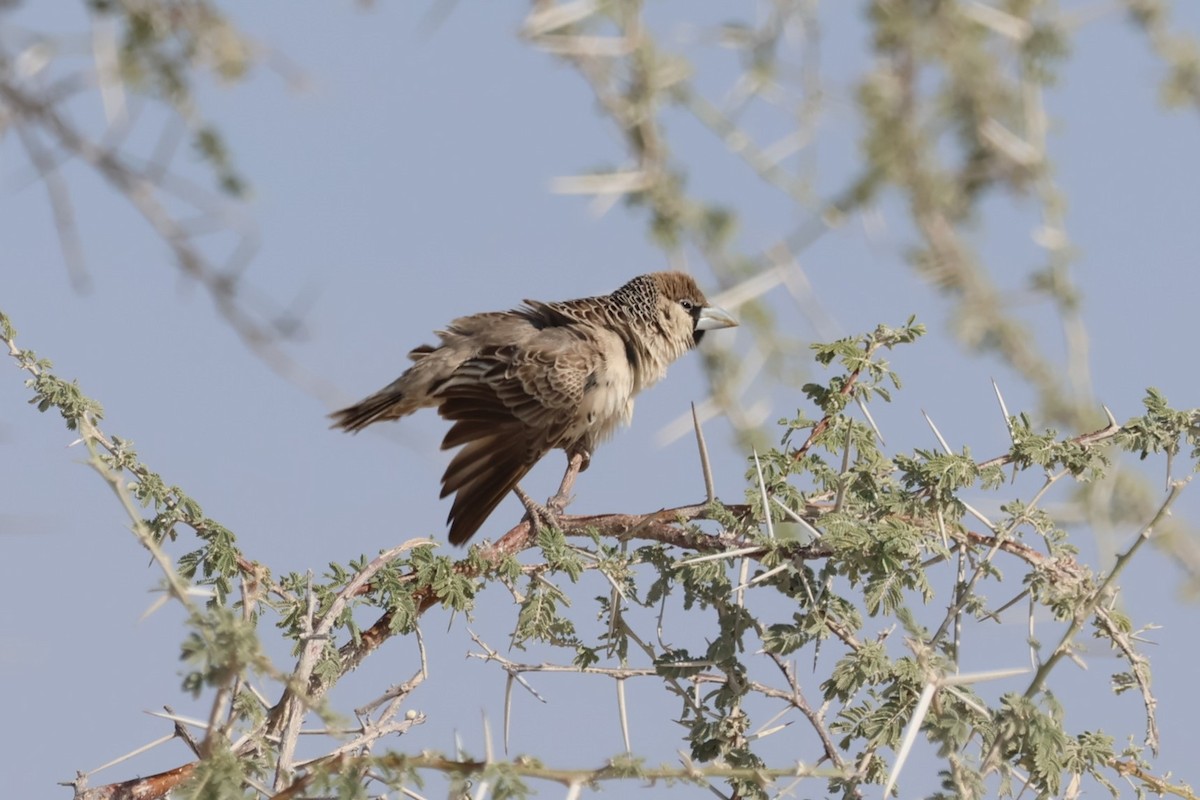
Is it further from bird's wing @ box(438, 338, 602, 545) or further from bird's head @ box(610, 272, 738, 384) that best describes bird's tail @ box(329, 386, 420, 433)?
bird's head @ box(610, 272, 738, 384)

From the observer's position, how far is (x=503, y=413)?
5172 mm

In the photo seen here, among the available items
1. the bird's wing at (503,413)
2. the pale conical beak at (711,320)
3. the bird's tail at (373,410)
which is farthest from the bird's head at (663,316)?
the bird's tail at (373,410)

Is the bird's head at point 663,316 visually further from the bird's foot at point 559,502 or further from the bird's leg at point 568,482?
the bird's foot at point 559,502

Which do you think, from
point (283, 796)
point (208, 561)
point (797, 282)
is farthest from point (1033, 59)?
point (283, 796)

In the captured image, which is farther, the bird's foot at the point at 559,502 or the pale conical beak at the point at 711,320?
the pale conical beak at the point at 711,320

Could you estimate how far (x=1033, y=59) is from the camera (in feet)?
15.4

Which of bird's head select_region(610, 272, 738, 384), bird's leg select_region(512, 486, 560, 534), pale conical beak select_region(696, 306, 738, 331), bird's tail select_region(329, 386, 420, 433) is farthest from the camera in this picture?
pale conical beak select_region(696, 306, 738, 331)

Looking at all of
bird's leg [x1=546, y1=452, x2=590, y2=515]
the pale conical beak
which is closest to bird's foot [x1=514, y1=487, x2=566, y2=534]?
bird's leg [x1=546, y1=452, x2=590, y2=515]

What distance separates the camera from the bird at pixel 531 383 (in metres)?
5.02

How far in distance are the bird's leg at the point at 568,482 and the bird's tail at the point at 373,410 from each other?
726 millimetres

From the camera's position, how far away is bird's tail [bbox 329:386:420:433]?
18.0 ft

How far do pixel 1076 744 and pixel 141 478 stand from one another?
235cm

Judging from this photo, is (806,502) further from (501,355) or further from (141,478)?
(501,355)

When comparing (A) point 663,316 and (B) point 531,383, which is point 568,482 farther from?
(A) point 663,316
